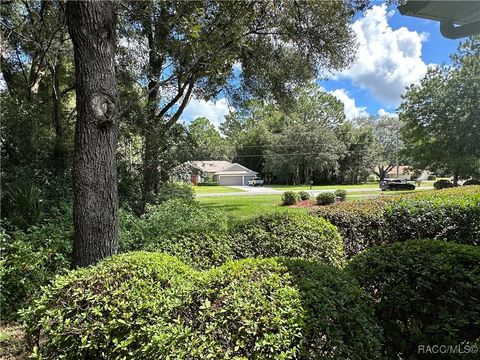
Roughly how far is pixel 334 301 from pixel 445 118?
2172 cm

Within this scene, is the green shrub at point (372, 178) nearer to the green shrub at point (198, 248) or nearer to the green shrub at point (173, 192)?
the green shrub at point (173, 192)

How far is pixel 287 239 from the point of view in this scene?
3785 mm

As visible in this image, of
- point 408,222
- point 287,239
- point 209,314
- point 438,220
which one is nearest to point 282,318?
point 209,314

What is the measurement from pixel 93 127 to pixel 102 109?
6.8 inches

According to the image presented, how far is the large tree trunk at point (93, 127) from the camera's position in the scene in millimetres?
2689

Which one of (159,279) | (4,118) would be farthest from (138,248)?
(4,118)

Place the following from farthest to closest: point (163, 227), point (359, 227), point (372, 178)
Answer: point (372, 178) → point (359, 227) → point (163, 227)

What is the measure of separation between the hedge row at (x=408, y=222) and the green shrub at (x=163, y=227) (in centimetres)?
238

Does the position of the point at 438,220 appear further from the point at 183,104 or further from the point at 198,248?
the point at 183,104

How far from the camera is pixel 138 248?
12.5ft

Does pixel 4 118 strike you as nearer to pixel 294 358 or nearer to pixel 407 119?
pixel 294 358

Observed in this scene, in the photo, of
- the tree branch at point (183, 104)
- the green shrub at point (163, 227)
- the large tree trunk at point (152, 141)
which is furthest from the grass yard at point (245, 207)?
the tree branch at point (183, 104)

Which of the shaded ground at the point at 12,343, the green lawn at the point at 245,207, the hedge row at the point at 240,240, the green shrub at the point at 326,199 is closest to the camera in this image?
the shaded ground at the point at 12,343

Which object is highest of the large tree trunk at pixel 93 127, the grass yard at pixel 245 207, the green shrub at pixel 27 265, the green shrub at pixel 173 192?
the large tree trunk at pixel 93 127
